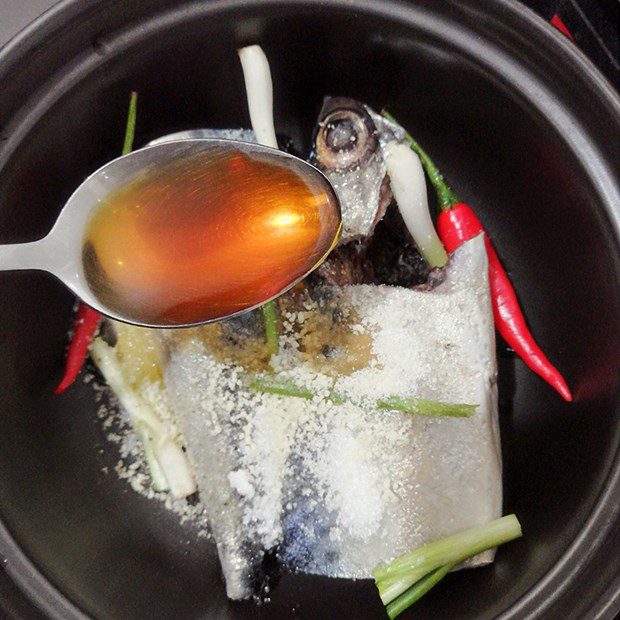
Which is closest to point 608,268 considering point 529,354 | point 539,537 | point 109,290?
point 529,354

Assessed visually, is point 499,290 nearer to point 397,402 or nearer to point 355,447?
point 397,402

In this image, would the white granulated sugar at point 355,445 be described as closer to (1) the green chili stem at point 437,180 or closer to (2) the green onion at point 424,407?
(2) the green onion at point 424,407

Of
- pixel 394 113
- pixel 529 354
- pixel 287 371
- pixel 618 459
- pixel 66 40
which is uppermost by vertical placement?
pixel 66 40

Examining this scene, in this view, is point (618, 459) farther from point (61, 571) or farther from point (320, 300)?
point (61, 571)

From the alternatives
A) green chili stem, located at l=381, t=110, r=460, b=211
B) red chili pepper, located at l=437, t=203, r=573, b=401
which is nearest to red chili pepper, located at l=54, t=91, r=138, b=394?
green chili stem, located at l=381, t=110, r=460, b=211

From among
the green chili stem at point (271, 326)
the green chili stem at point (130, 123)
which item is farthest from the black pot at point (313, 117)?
the green chili stem at point (271, 326)

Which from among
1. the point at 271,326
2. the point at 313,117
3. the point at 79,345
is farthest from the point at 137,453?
the point at 313,117
